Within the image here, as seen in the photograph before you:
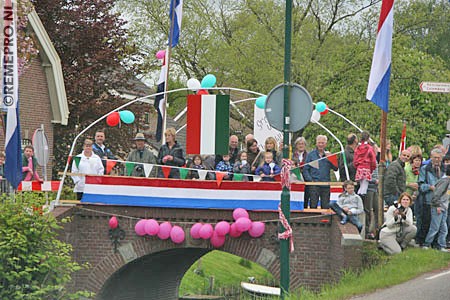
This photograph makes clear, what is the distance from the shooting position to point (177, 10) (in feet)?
76.6

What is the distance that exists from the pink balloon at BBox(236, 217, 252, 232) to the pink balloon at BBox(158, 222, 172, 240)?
1487 millimetres

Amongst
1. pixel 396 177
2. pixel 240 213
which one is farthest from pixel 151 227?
pixel 396 177

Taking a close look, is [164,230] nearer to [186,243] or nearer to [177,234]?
[177,234]

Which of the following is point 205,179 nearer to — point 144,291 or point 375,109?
point 144,291

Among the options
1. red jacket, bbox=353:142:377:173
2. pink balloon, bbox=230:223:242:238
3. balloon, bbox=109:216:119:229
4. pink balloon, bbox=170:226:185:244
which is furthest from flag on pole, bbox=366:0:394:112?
balloon, bbox=109:216:119:229

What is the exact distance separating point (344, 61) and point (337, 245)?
21508mm

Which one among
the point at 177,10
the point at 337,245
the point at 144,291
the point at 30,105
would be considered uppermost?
the point at 177,10

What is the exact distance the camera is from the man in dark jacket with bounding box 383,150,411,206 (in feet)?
59.2

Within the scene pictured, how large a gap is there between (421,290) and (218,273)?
2536 cm

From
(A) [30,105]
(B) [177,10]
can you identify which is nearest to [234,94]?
(A) [30,105]

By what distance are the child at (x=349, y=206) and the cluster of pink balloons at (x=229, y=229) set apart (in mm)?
2046

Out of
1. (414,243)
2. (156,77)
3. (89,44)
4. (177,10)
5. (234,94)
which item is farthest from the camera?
(234,94)

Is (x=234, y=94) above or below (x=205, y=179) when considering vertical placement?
above

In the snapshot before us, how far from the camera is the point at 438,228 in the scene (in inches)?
701
